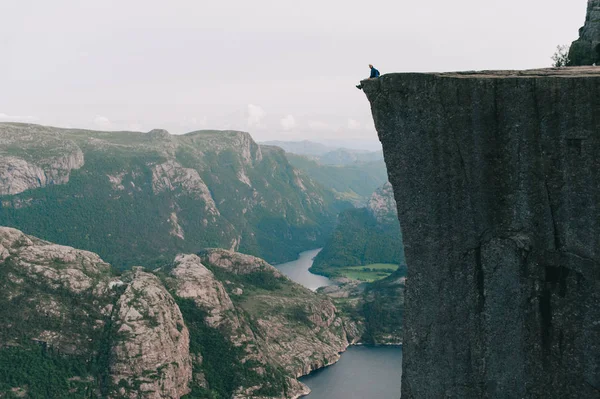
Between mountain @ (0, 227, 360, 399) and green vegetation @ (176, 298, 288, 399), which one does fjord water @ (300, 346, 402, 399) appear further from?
green vegetation @ (176, 298, 288, 399)

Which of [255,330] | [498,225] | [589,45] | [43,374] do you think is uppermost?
[589,45]

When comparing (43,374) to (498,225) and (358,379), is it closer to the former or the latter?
(358,379)

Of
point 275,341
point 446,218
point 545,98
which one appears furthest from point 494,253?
point 275,341

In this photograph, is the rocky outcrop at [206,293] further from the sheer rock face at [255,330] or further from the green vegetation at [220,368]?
the green vegetation at [220,368]

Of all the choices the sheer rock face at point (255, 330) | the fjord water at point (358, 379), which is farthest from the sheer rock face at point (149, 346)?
the fjord water at point (358, 379)

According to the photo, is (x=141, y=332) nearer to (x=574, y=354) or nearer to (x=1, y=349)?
(x=1, y=349)

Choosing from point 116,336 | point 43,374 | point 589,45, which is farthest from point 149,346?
point 589,45

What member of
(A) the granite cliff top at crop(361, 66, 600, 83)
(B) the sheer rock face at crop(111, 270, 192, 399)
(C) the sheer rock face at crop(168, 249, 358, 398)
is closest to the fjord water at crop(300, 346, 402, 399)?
(C) the sheer rock face at crop(168, 249, 358, 398)
